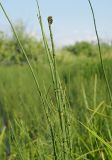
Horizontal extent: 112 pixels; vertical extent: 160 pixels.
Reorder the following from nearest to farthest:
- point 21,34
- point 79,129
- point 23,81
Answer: point 79,129
point 23,81
point 21,34

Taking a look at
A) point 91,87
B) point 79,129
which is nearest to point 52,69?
point 79,129

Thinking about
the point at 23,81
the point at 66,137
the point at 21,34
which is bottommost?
the point at 21,34

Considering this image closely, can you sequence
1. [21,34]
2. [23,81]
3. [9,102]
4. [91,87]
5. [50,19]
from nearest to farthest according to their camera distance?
[50,19]
[91,87]
[9,102]
[23,81]
[21,34]

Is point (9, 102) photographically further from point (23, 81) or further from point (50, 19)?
point (50, 19)

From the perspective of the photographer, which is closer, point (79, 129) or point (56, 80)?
point (56, 80)

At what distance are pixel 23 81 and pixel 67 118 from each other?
253 inches

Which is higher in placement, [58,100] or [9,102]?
[58,100]

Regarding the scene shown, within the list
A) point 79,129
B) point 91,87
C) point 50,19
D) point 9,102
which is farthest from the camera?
point 9,102

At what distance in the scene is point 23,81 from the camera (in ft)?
24.7

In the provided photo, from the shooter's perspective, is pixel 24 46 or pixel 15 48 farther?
pixel 24 46

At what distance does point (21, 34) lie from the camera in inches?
821

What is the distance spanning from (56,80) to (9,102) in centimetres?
476

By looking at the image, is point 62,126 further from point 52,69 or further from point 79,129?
point 79,129

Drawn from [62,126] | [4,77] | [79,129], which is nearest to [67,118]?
[62,126]
